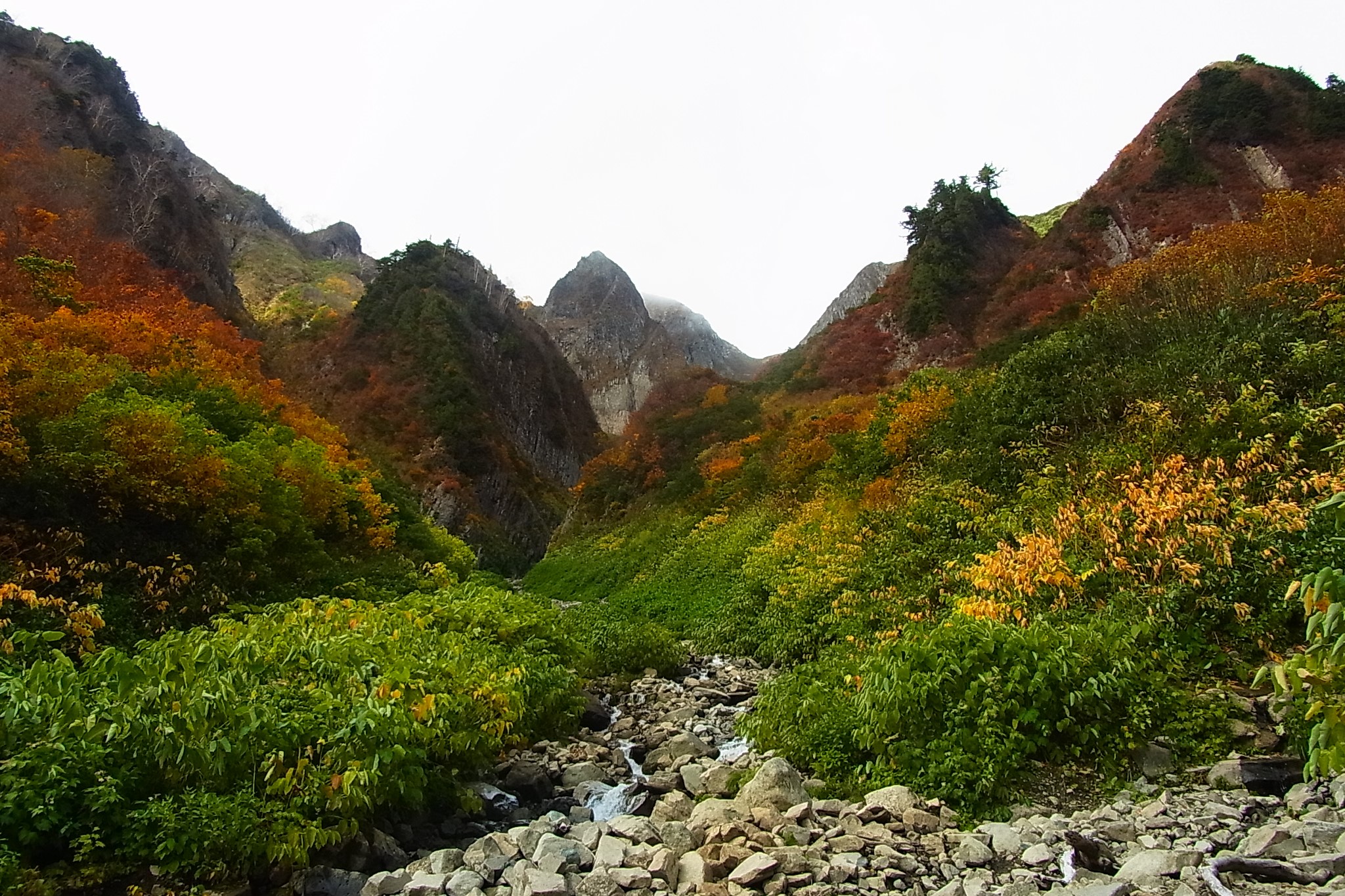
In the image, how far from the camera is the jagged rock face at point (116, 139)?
30.8m

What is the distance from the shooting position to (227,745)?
4.85 meters

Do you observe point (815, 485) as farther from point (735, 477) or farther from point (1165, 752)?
point (1165, 752)

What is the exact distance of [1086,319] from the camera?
16031mm

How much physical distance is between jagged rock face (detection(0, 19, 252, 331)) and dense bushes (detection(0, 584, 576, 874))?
3016 cm

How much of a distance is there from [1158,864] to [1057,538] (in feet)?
18.8

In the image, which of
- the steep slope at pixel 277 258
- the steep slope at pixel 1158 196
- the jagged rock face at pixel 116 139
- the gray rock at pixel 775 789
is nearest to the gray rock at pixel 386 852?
the gray rock at pixel 775 789

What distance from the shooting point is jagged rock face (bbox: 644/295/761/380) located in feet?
391

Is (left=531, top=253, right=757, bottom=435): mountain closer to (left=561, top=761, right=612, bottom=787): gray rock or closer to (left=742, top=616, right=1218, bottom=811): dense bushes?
(left=561, top=761, right=612, bottom=787): gray rock

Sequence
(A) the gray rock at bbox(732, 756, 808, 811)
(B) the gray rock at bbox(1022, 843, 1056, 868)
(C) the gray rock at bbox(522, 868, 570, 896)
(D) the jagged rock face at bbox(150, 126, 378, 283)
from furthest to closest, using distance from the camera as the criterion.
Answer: (D) the jagged rock face at bbox(150, 126, 378, 283)
(A) the gray rock at bbox(732, 756, 808, 811)
(C) the gray rock at bbox(522, 868, 570, 896)
(B) the gray rock at bbox(1022, 843, 1056, 868)

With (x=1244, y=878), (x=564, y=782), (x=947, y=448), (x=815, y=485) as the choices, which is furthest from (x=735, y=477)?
A: (x=1244, y=878)

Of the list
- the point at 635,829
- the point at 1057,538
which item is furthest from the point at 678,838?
the point at 1057,538

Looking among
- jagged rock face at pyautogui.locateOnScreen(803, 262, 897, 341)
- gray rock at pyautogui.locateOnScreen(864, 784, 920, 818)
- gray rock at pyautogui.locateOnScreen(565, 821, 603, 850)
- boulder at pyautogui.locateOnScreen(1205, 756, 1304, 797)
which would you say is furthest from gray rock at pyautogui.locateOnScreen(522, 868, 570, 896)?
jagged rock face at pyautogui.locateOnScreen(803, 262, 897, 341)

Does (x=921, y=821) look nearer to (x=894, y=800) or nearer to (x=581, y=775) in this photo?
(x=894, y=800)

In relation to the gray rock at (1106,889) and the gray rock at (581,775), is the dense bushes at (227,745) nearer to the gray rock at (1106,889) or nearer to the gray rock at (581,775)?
the gray rock at (581,775)
